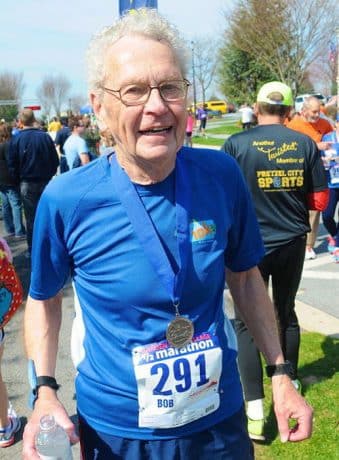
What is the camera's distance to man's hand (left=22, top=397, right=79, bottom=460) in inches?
58.6

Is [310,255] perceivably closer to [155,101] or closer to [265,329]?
[265,329]

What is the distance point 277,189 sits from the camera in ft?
11.2

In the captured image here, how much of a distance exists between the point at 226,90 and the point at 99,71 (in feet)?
134

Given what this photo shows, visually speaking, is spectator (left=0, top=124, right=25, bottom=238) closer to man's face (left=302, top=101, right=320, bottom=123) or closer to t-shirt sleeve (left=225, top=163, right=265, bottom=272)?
man's face (left=302, top=101, right=320, bottom=123)

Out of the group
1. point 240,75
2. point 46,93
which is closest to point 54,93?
point 46,93

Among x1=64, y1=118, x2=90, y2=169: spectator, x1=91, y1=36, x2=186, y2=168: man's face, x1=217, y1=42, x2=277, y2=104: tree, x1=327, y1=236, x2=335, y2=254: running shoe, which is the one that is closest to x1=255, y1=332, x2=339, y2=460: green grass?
x1=91, y1=36, x2=186, y2=168: man's face

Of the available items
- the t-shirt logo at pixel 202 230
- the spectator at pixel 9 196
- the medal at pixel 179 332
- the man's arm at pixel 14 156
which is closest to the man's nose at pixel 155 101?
the t-shirt logo at pixel 202 230

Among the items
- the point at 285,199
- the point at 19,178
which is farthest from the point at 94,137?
the point at 285,199

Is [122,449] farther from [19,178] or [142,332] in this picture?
[19,178]

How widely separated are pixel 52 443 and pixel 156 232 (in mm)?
650

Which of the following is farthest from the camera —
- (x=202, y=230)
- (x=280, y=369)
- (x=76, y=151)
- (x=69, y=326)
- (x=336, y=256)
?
(x=76, y=151)

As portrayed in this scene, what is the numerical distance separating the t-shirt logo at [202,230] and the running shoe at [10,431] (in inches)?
95.4

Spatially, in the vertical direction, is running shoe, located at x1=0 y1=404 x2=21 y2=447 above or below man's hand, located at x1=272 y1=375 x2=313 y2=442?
below

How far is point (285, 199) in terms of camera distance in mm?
3424
